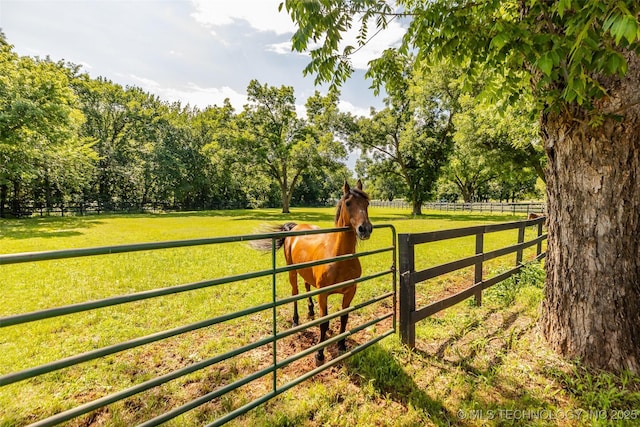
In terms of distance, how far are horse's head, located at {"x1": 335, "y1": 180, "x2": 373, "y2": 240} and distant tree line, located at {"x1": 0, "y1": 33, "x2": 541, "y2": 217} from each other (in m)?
14.1

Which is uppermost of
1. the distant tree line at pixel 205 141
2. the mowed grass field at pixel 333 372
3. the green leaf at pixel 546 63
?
the distant tree line at pixel 205 141

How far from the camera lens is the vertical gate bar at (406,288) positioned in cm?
346

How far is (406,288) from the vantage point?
136 inches

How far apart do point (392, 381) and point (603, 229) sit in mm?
2566

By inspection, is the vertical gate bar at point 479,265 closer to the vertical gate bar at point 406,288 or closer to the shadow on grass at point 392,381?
the vertical gate bar at point 406,288

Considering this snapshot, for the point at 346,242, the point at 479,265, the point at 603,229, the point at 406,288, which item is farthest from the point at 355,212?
the point at 479,265

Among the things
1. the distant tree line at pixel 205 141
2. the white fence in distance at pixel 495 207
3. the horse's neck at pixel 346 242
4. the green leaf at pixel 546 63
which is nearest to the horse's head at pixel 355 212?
the horse's neck at pixel 346 242

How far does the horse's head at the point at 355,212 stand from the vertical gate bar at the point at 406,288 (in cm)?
52

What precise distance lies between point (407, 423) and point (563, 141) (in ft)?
10.2

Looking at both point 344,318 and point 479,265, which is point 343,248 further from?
point 479,265

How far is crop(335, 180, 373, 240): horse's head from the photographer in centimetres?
315

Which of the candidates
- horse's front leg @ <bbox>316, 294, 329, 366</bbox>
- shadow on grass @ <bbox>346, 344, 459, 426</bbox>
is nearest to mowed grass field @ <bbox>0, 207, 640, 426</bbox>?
shadow on grass @ <bbox>346, 344, 459, 426</bbox>

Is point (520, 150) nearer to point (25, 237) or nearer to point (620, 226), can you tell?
point (620, 226)

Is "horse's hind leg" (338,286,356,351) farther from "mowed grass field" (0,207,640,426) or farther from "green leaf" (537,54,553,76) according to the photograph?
"green leaf" (537,54,553,76)
